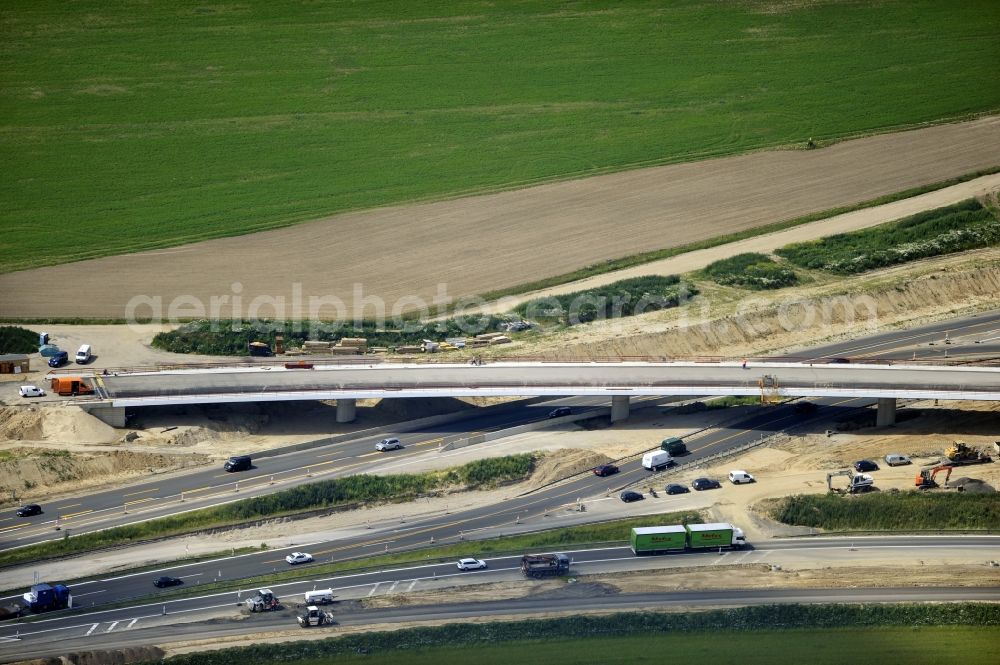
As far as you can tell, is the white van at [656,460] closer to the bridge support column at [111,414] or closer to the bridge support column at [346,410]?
the bridge support column at [346,410]

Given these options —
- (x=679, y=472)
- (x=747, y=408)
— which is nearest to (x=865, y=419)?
(x=747, y=408)

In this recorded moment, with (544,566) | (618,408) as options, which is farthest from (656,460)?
(544,566)

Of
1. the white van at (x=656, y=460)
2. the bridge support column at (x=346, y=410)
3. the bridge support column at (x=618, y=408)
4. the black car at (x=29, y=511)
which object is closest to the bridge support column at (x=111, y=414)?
the black car at (x=29, y=511)

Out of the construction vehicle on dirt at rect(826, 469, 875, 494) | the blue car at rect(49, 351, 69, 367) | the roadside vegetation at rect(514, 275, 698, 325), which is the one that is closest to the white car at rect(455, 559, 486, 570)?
the construction vehicle on dirt at rect(826, 469, 875, 494)

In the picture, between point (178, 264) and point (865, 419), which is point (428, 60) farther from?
point (865, 419)

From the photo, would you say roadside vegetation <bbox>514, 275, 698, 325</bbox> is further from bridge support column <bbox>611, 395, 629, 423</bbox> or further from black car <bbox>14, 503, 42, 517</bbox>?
black car <bbox>14, 503, 42, 517</bbox>

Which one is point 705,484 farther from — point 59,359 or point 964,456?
point 59,359
